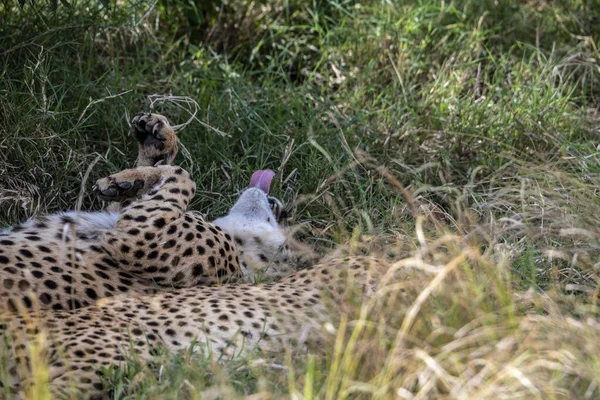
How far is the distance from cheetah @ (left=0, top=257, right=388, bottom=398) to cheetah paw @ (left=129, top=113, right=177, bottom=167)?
780mm

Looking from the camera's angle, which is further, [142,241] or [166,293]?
[142,241]

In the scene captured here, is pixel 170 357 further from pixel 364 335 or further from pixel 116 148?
pixel 116 148

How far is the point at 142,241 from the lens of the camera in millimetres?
3400

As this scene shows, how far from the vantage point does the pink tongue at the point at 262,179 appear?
386 cm

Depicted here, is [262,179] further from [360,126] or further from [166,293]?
[166,293]

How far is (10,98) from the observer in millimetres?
3984

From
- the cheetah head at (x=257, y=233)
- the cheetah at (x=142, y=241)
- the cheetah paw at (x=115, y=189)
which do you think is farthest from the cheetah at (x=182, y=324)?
the cheetah paw at (x=115, y=189)

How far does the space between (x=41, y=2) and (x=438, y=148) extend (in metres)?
Answer: 1.83

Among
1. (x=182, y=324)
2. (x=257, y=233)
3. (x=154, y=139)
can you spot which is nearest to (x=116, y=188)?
(x=154, y=139)

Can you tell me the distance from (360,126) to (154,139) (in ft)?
3.10

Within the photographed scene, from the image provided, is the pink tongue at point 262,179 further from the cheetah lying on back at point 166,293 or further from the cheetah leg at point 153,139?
the cheetah leg at point 153,139

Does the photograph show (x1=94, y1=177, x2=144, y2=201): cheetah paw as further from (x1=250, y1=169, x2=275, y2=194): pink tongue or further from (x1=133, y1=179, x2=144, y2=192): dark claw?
(x1=250, y1=169, x2=275, y2=194): pink tongue

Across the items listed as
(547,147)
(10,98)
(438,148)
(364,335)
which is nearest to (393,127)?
(438,148)

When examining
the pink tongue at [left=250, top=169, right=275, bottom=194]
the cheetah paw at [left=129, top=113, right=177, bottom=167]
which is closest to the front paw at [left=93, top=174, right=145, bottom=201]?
the cheetah paw at [left=129, top=113, right=177, bottom=167]
